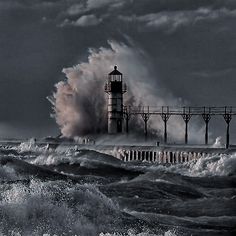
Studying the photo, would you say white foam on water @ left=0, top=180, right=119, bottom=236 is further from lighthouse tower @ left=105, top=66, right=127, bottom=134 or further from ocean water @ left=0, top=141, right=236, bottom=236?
lighthouse tower @ left=105, top=66, right=127, bottom=134

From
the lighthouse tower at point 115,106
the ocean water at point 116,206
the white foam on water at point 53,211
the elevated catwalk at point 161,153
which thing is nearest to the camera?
the white foam on water at point 53,211

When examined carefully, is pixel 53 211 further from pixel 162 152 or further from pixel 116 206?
pixel 162 152

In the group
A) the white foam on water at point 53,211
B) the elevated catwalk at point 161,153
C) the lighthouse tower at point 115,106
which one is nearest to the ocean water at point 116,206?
the white foam on water at point 53,211

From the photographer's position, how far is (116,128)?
232ft

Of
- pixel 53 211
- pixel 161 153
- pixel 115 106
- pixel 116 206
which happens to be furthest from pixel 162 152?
pixel 53 211

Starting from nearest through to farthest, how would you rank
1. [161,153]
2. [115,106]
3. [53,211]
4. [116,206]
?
[53,211]
[116,206]
[161,153]
[115,106]

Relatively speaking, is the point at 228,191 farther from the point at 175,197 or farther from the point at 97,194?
the point at 97,194

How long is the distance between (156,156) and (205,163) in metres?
11.1

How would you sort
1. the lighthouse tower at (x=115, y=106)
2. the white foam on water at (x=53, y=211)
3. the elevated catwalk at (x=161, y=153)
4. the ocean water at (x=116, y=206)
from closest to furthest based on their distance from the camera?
the white foam on water at (x=53, y=211) → the ocean water at (x=116, y=206) → the elevated catwalk at (x=161, y=153) → the lighthouse tower at (x=115, y=106)

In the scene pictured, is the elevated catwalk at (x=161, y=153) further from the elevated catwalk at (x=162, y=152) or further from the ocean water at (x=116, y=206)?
the ocean water at (x=116, y=206)

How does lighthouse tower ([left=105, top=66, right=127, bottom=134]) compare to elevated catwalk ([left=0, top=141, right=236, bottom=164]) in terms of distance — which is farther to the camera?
lighthouse tower ([left=105, top=66, right=127, bottom=134])

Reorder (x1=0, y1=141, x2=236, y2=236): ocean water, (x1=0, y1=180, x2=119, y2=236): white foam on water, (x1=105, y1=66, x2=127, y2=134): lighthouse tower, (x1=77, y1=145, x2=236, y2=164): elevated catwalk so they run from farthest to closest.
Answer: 1. (x1=105, y1=66, x2=127, y2=134): lighthouse tower
2. (x1=77, y1=145, x2=236, y2=164): elevated catwalk
3. (x1=0, y1=141, x2=236, y2=236): ocean water
4. (x1=0, y1=180, x2=119, y2=236): white foam on water

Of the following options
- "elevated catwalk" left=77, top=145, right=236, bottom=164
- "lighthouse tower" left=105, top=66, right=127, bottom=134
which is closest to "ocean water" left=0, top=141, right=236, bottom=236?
"elevated catwalk" left=77, top=145, right=236, bottom=164

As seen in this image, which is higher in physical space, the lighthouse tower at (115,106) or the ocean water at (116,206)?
the lighthouse tower at (115,106)
